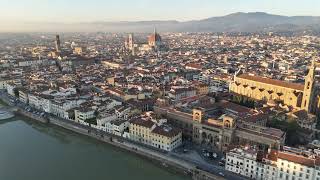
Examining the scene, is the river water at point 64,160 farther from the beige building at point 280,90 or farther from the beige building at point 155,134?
the beige building at point 280,90

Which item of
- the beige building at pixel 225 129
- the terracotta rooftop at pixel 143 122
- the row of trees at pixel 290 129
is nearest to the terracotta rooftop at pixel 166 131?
the terracotta rooftop at pixel 143 122

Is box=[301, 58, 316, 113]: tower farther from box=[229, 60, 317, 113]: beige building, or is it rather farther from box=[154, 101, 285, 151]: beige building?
box=[154, 101, 285, 151]: beige building

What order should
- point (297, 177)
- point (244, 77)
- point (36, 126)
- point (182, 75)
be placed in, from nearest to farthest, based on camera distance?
point (297, 177) < point (36, 126) < point (244, 77) < point (182, 75)

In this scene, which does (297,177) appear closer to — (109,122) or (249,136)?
(249,136)

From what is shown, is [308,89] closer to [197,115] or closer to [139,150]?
[197,115]

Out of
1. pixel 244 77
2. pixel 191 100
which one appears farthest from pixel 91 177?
pixel 244 77

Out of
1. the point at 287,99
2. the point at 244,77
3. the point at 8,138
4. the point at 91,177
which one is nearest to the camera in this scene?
the point at 91,177
